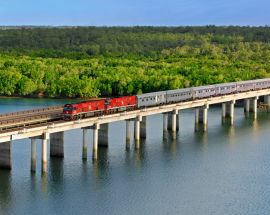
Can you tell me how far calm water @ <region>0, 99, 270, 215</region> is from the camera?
195 ft

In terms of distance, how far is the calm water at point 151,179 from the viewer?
59.5 m

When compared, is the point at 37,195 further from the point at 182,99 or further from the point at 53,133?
the point at 182,99

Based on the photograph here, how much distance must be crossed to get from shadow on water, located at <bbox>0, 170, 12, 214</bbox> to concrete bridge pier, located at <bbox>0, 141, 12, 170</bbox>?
0.66m

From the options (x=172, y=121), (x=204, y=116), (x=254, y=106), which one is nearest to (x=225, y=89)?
(x=204, y=116)

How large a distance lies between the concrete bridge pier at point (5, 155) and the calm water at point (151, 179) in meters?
0.93

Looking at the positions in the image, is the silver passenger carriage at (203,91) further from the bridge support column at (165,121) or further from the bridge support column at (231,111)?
the bridge support column at (165,121)

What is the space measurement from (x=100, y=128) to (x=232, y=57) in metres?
109

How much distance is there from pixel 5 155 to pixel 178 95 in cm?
2810

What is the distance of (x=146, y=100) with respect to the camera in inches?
3356

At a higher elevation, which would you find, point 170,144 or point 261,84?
point 261,84

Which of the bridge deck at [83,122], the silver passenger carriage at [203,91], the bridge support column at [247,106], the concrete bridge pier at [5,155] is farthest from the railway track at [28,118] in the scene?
the bridge support column at [247,106]

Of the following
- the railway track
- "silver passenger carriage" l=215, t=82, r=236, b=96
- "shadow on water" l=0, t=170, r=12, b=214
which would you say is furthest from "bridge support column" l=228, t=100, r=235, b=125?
"shadow on water" l=0, t=170, r=12, b=214

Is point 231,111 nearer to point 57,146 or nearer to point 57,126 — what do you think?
point 57,146

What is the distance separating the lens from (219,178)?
6812cm
